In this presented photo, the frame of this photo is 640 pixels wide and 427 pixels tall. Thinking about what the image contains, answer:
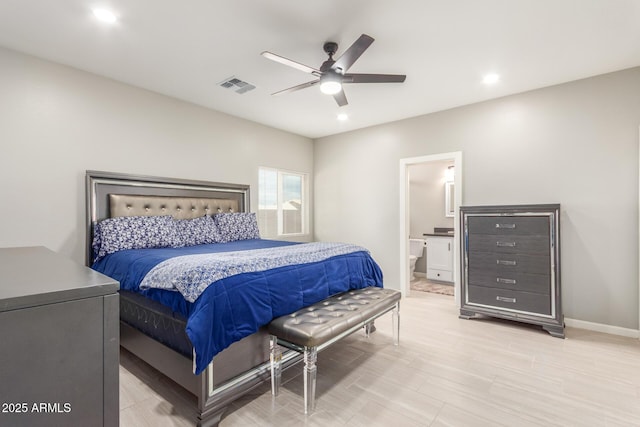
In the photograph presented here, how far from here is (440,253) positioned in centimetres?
572

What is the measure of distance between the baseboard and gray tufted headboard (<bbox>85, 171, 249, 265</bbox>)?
4341 mm

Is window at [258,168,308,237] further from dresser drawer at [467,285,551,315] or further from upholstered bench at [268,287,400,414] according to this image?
dresser drawer at [467,285,551,315]

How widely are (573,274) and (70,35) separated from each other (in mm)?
5427

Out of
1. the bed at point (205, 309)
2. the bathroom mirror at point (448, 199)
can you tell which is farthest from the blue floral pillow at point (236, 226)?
the bathroom mirror at point (448, 199)

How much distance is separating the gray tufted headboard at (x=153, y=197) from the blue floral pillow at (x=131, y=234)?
0.16 meters

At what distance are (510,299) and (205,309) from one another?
3.29 metres

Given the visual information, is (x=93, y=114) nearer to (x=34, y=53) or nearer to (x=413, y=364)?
(x=34, y=53)

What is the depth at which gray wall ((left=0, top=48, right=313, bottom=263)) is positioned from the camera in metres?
2.81

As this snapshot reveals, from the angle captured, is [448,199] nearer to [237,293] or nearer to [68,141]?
[237,293]

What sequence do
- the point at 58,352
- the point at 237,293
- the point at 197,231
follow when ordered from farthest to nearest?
the point at 197,231 → the point at 237,293 → the point at 58,352

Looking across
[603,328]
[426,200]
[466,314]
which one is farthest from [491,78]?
[426,200]

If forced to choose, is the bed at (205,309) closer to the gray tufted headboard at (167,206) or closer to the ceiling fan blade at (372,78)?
Result: the gray tufted headboard at (167,206)

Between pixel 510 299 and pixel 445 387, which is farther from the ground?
pixel 510 299

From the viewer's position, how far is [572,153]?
3494 mm
